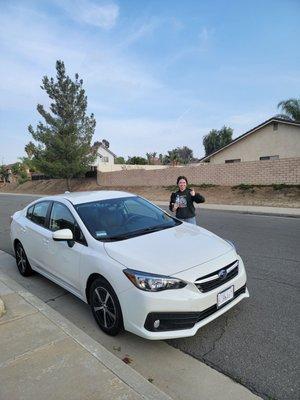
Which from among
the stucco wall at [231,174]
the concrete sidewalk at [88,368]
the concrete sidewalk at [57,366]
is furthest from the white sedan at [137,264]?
the stucco wall at [231,174]

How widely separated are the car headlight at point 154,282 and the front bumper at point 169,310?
0.13 feet

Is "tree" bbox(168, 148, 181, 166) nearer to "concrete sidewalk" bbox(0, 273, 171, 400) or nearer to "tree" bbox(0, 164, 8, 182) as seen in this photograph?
"tree" bbox(0, 164, 8, 182)

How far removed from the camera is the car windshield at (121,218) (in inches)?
165

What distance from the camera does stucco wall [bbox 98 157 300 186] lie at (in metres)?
18.4

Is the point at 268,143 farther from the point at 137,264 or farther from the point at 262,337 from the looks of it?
the point at 137,264

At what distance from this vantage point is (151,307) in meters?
3.21

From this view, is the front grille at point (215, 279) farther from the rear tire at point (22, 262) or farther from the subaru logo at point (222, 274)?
the rear tire at point (22, 262)

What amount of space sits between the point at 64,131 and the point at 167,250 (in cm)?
3051

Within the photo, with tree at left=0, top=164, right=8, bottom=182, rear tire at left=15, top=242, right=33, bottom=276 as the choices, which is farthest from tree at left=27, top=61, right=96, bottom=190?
tree at left=0, top=164, right=8, bottom=182

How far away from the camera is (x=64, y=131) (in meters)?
32.3

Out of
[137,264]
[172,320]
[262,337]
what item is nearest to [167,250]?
[137,264]

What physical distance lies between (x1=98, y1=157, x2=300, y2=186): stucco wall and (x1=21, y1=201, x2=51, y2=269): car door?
15.4 meters

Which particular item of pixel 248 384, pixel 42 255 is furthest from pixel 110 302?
pixel 42 255

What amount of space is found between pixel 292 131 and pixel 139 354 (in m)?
23.4
